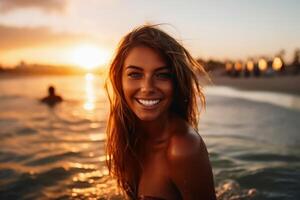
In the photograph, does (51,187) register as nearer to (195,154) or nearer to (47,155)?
(47,155)

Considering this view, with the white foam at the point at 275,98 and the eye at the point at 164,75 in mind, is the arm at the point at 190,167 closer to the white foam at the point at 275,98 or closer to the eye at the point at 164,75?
the eye at the point at 164,75

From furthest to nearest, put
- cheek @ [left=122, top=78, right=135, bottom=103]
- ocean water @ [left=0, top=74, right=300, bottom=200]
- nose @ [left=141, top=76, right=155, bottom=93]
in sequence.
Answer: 1. ocean water @ [left=0, top=74, right=300, bottom=200]
2. cheek @ [left=122, top=78, right=135, bottom=103]
3. nose @ [left=141, top=76, right=155, bottom=93]

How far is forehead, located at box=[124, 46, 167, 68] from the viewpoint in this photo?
2816 millimetres

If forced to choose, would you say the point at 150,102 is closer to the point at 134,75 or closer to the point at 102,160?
the point at 134,75

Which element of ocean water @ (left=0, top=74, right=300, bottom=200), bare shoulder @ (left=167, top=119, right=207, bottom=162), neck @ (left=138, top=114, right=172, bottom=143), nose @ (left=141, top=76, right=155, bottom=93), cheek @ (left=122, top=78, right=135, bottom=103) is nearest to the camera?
bare shoulder @ (left=167, top=119, right=207, bottom=162)

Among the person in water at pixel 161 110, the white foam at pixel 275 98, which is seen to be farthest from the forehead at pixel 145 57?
the white foam at pixel 275 98

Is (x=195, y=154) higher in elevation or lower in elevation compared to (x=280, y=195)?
higher

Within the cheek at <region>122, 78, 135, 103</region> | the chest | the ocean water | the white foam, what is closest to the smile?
the cheek at <region>122, 78, 135, 103</region>

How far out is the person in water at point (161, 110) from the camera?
9.05ft

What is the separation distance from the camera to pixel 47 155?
781 centimetres

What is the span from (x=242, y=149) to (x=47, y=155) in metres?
4.30

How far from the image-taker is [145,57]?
2842mm

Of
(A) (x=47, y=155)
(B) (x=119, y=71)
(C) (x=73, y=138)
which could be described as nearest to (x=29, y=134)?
(C) (x=73, y=138)

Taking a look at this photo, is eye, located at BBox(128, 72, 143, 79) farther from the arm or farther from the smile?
the arm
